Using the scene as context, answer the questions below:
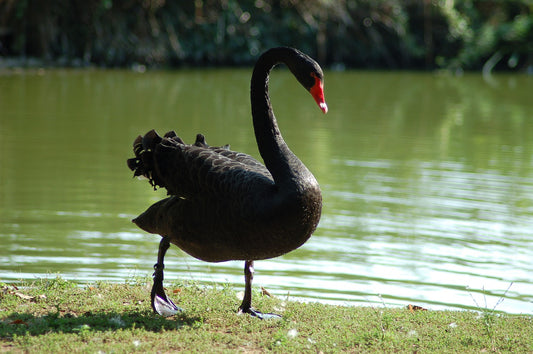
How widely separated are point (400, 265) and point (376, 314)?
182cm

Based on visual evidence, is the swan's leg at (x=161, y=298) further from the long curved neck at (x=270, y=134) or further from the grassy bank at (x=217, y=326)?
the long curved neck at (x=270, y=134)

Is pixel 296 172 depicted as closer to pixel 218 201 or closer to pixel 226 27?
pixel 218 201

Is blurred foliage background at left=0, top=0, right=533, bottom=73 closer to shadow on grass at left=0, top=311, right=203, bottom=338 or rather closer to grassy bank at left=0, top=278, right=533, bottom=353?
grassy bank at left=0, top=278, right=533, bottom=353

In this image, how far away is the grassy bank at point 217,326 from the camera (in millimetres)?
3986

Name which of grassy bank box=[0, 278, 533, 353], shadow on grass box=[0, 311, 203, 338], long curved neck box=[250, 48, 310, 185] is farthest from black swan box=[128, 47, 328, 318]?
grassy bank box=[0, 278, 533, 353]

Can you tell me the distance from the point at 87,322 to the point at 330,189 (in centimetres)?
528

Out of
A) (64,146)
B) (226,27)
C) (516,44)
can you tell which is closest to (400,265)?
(64,146)

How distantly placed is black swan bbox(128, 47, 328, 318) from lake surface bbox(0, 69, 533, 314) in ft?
4.07

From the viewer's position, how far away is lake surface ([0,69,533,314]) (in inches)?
241

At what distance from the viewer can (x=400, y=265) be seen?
21.3 feet

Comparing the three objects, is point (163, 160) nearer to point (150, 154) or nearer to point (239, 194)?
point (150, 154)

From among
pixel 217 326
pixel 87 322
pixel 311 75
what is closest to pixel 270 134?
pixel 311 75

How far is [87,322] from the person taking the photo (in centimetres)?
424

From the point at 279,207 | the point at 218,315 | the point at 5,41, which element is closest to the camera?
the point at 279,207
